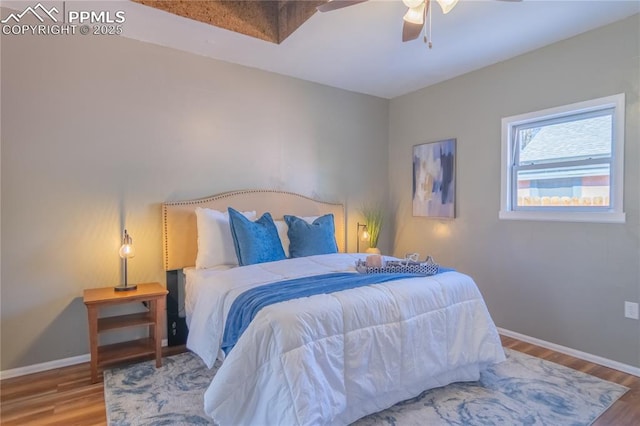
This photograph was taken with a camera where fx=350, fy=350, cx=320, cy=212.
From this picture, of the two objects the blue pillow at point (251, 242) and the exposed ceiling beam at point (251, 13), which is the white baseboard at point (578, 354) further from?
the exposed ceiling beam at point (251, 13)

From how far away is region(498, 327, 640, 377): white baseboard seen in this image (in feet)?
8.70

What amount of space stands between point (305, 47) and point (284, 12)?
328mm

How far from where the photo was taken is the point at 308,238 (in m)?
3.32

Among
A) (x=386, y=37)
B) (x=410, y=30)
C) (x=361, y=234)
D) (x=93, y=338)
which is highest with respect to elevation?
(x=386, y=37)

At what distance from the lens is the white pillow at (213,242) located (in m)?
3.01

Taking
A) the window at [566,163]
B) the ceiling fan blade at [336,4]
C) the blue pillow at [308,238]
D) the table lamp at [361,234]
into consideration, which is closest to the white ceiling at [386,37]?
the ceiling fan blade at [336,4]

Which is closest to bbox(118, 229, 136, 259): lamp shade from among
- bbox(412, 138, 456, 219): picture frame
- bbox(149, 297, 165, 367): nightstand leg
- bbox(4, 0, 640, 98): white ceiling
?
bbox(149, 297, 165, 367): nightstand leg

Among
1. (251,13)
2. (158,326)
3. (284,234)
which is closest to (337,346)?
(158,326)

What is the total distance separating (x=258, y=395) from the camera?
5.61ft

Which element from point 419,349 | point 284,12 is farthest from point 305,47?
point 419,349

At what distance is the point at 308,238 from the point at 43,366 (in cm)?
230

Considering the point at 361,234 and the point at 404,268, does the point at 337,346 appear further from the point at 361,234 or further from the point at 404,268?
the point at 361,234

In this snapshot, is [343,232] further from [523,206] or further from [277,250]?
[523,206]

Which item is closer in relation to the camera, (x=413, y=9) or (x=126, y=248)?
(x=413, y=9)
